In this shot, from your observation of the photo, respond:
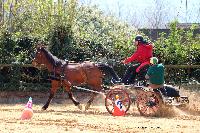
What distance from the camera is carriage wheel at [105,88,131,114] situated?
13883 millimetres

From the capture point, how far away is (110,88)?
47.9ft

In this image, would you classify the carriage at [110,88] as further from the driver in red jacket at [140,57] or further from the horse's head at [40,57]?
the driver in red jacket at [140,57]

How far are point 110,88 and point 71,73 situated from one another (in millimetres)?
1597

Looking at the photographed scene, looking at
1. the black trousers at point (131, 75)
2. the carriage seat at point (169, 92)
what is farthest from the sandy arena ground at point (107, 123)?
the black trousers at point (131, 75)

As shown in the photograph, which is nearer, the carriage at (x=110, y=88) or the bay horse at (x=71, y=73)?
the carriage at (x=110, y=88)

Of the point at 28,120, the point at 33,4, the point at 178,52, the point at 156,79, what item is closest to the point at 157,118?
the point at 156,79

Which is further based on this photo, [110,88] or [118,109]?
[110,88]

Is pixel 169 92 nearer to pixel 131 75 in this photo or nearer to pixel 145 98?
pixel 145 98

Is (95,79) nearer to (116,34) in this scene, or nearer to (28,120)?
(28,120)

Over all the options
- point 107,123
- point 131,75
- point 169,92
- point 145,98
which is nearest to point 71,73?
point 131,75

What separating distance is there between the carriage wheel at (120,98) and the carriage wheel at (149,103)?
32cm

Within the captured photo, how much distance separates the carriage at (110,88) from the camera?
13.6 metres

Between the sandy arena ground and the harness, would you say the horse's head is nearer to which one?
the harness

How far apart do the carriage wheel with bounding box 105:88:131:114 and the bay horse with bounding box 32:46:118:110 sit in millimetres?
1411
